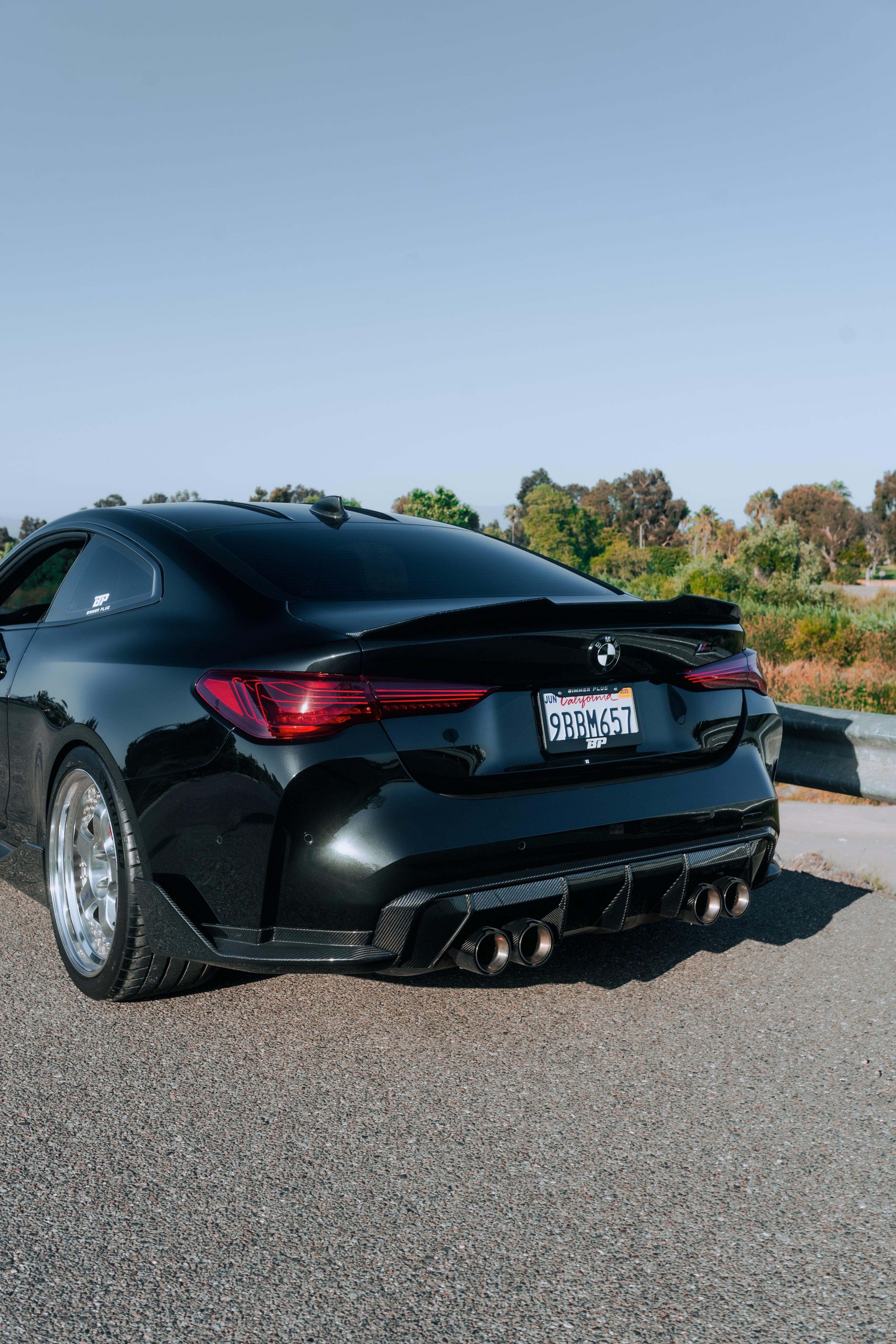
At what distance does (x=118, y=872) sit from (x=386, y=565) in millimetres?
1301

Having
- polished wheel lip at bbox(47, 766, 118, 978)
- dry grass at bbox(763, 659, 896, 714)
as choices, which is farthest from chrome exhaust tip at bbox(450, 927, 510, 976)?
dry grass at bbox(763, 659, 896, 714)

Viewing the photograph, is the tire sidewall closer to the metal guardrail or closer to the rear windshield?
the rear windshield

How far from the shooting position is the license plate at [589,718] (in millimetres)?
3006

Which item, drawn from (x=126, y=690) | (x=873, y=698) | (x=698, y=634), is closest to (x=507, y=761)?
(x=698, y=634)

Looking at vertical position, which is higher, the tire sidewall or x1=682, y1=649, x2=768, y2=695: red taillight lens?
x1=682, y1=649, x2=768, y2=695: red taillight lens

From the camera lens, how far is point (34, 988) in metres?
3.67

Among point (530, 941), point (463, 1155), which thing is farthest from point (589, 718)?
point (463, 1155)

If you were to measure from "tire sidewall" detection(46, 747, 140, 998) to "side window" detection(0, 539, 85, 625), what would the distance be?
3.14 feet

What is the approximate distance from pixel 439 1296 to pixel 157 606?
2.12 metres

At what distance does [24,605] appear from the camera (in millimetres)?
5105

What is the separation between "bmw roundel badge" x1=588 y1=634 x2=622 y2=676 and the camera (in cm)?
308

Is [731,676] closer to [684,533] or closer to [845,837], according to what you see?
[845,837]

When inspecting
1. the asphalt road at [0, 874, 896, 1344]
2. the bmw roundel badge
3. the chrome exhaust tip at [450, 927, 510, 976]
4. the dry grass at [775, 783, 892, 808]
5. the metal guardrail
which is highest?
the bmw roundel badge

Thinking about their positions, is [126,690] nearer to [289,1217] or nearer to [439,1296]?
[289,1217]
